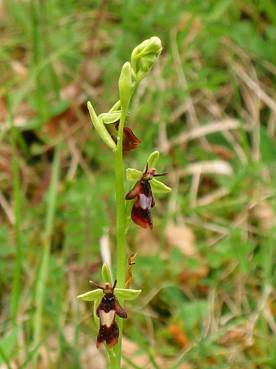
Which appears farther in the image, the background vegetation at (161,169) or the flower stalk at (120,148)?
the background vegetation at (161,169)

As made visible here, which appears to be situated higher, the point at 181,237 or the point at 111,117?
the point at 111,117

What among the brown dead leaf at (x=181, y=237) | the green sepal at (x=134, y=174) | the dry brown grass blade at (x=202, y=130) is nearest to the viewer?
the green sepal at (x=134, y=174)

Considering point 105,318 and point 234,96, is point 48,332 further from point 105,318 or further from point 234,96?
point 234,96

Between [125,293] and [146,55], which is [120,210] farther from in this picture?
[146,55]

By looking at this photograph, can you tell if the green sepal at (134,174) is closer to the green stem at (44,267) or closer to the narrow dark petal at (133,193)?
the narrow dark petal at (133,193)

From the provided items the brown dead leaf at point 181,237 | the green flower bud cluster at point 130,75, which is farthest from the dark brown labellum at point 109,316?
the brown dead leaf at point 181,237

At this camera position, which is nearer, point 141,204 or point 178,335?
point 141,204

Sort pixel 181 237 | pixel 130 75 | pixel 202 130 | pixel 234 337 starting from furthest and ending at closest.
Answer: pixel 202 130, pixel 181 237, pixel 234 337, pixel 130 75

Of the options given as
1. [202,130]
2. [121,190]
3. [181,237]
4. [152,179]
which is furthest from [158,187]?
[202,130]

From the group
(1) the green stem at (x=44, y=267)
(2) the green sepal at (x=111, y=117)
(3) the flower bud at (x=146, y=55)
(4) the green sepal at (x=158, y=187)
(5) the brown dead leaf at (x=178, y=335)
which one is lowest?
(5) the brown dead leaf at (x=178, y=335)
